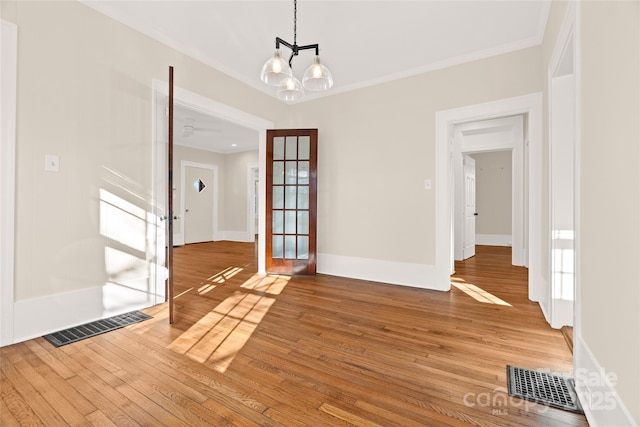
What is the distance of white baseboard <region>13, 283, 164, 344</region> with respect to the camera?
2.10m

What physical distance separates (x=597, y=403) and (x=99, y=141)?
11.7ft

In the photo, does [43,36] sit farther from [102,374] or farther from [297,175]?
[297,175]

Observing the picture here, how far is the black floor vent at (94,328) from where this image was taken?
2105 millimetres

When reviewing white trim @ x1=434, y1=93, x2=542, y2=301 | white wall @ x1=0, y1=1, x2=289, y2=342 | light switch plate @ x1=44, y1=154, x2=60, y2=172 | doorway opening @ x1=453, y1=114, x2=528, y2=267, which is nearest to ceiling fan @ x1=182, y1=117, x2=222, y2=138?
white wall @ x1=0, y1=1, x2=289, y2=342

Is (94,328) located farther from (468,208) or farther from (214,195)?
(214,195)

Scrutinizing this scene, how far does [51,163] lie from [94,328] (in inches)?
51.7

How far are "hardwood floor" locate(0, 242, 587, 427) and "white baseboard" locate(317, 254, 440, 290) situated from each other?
53 cm

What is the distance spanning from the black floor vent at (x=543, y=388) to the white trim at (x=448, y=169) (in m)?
1.62

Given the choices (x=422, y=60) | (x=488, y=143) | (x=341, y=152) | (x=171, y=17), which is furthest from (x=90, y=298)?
(x=488, y=143)

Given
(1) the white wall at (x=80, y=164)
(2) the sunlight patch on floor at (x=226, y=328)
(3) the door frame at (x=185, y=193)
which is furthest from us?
(3) the door frame at (x=185, y=193)

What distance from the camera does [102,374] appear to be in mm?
1686

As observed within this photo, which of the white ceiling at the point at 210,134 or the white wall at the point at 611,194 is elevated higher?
the white ceiling at the point at 210,134

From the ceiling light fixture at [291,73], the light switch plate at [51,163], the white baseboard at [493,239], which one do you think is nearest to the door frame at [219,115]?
the light switch plate at [51,163]

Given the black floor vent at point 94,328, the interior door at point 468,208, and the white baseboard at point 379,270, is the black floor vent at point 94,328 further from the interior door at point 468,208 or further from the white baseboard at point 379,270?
the interior door at point 468,208
